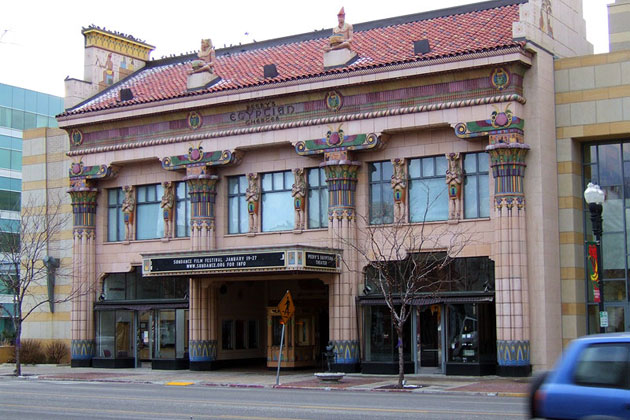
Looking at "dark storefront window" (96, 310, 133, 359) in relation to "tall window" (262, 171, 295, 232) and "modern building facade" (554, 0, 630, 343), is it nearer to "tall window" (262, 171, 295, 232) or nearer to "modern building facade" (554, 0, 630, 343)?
"tall window" (262, 171, 295, 232)

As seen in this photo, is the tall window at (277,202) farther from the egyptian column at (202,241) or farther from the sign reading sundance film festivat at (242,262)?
the sign reading sundance film festivat at (242,262)

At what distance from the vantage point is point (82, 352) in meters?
42.1

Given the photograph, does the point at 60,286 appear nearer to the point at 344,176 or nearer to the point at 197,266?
the point at 197,266

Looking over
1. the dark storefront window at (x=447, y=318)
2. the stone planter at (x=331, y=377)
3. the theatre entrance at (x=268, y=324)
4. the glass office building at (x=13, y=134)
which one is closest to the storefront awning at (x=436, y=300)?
the dark storefront window at (x=447, y=318)

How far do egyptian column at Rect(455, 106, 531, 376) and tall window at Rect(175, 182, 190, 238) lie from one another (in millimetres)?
13362

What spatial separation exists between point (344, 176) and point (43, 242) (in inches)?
629

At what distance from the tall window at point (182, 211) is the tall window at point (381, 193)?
27.7 ft

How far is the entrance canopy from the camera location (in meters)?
34.1

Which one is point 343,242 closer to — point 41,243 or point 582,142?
point 582,142

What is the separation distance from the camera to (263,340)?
1703 inches

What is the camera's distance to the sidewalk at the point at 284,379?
28859mm

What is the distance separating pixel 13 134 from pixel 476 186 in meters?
50.6

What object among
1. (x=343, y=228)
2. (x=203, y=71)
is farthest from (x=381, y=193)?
(x=203, y=71)

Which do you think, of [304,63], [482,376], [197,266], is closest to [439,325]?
[482,376]
